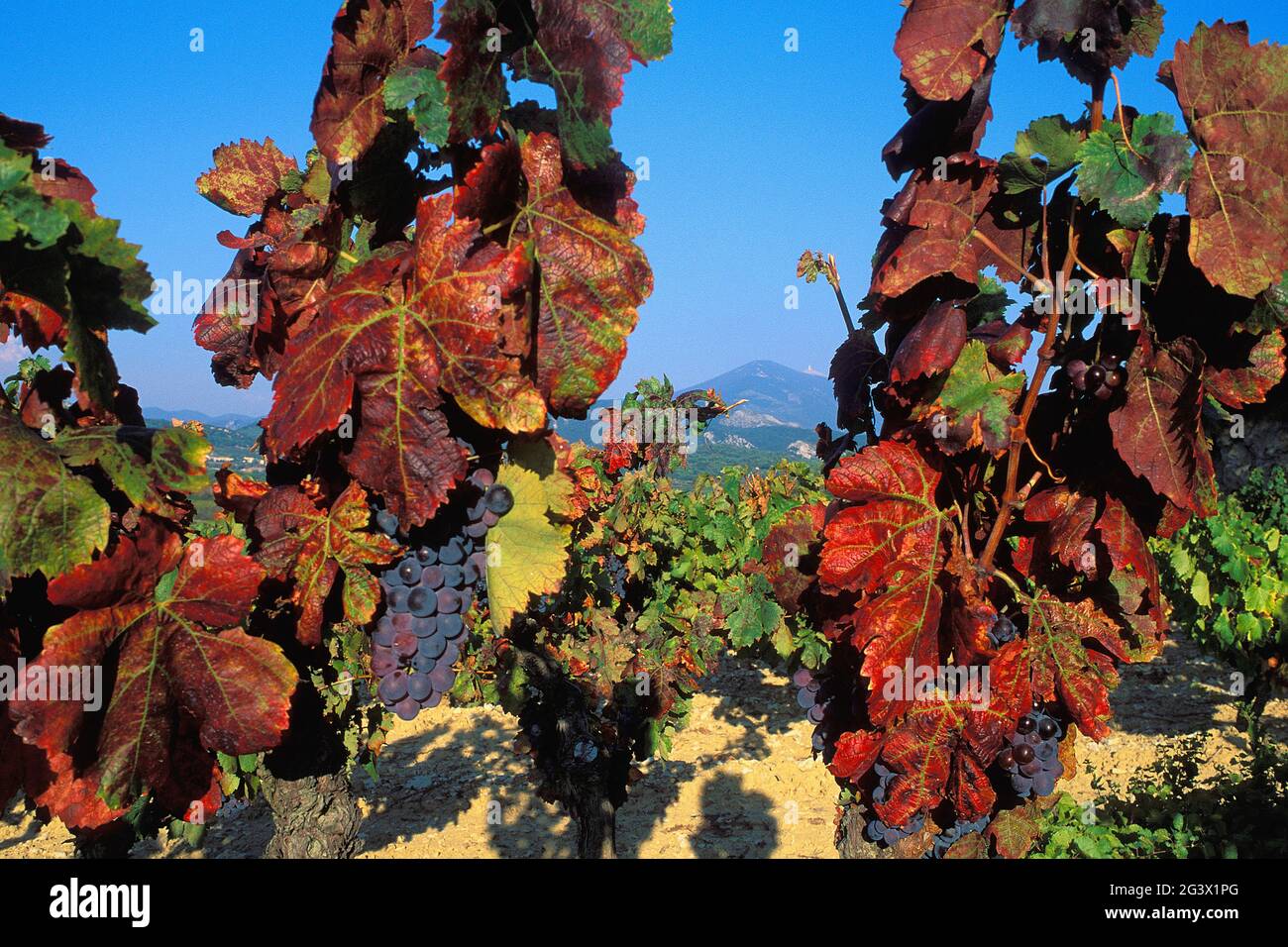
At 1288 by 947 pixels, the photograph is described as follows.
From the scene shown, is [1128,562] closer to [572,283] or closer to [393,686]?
[572,283]

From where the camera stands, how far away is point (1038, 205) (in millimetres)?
2236

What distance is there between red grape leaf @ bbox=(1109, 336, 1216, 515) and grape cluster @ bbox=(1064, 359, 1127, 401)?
2cm

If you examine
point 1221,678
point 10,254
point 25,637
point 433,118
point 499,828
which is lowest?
point 499,828

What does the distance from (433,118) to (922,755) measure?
177 cm

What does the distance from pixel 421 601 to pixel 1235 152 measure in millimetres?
1889

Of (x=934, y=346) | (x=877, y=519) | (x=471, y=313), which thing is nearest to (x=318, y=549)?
(x=471, y=313)

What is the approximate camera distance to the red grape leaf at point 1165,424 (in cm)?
196

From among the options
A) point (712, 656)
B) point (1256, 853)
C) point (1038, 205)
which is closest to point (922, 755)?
point (1038, 205)

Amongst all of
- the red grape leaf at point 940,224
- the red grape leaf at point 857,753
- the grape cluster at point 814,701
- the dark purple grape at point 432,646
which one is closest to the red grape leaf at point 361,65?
the dark purple grape at point 432,646

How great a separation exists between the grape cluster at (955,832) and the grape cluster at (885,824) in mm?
76

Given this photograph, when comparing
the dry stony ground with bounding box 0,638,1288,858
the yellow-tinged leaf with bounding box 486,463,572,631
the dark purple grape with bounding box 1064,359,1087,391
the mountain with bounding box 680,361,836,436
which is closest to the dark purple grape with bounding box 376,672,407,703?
the yellow-tinged leaf with bounding box 486,463,572,631

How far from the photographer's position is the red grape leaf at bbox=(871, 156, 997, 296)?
216cm

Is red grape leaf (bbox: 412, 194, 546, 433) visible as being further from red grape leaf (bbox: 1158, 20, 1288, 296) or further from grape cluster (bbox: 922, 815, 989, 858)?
grape cluster (bbox: 922, 815, 989, 858)
